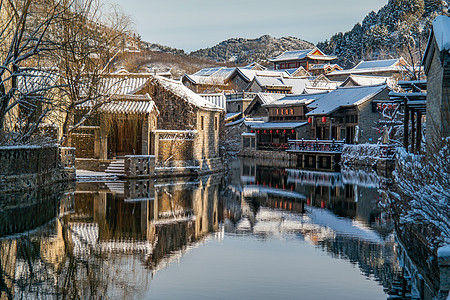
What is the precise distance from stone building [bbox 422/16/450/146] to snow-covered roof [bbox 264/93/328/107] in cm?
4069

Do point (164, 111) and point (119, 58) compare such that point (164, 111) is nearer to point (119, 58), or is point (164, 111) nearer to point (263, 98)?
point (119, 58)

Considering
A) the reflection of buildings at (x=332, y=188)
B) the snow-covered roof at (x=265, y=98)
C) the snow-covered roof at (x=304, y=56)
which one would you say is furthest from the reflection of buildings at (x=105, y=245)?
the snow-covered roof at (x=304, y=56)

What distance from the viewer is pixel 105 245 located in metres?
12.5

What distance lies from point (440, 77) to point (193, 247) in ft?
26.3

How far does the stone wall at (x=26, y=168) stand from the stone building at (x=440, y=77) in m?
14.3

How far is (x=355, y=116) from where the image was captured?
159ft

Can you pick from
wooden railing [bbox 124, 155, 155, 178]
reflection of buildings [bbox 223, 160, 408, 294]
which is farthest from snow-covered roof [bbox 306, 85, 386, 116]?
wooden railing [bbox 124, 155, 155, 178]

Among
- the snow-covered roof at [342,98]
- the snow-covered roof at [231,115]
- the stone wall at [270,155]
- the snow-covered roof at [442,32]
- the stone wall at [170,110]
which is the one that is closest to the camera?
the snow-covered roof at [442,32]

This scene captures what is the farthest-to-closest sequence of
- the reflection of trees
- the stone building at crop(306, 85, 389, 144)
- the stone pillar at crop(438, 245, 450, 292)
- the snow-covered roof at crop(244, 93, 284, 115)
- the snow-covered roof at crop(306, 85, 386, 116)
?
the snow-covered roof at crop(244, 93, 284, 115) → the snow-covered roof at crop(306, 85, 386, 116) → the stone building at crop(306, 85, 389, 144) → the reflection of trees → the stone pillar at crop(438, 245, 450, 292)

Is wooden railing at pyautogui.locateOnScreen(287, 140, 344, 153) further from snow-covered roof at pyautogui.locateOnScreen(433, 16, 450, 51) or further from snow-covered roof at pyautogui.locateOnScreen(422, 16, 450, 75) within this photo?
snow-covered roof at pyautogui.locateOnScreen(433, 16, 450, 51)

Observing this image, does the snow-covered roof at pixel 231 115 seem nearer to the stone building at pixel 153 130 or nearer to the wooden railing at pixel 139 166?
the stone building at pixel 153 130

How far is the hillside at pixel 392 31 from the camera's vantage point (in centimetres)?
9619

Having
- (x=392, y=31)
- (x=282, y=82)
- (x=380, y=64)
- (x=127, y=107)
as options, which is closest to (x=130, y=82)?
(x=127, y=107)

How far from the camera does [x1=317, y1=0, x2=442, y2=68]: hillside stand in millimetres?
96188
